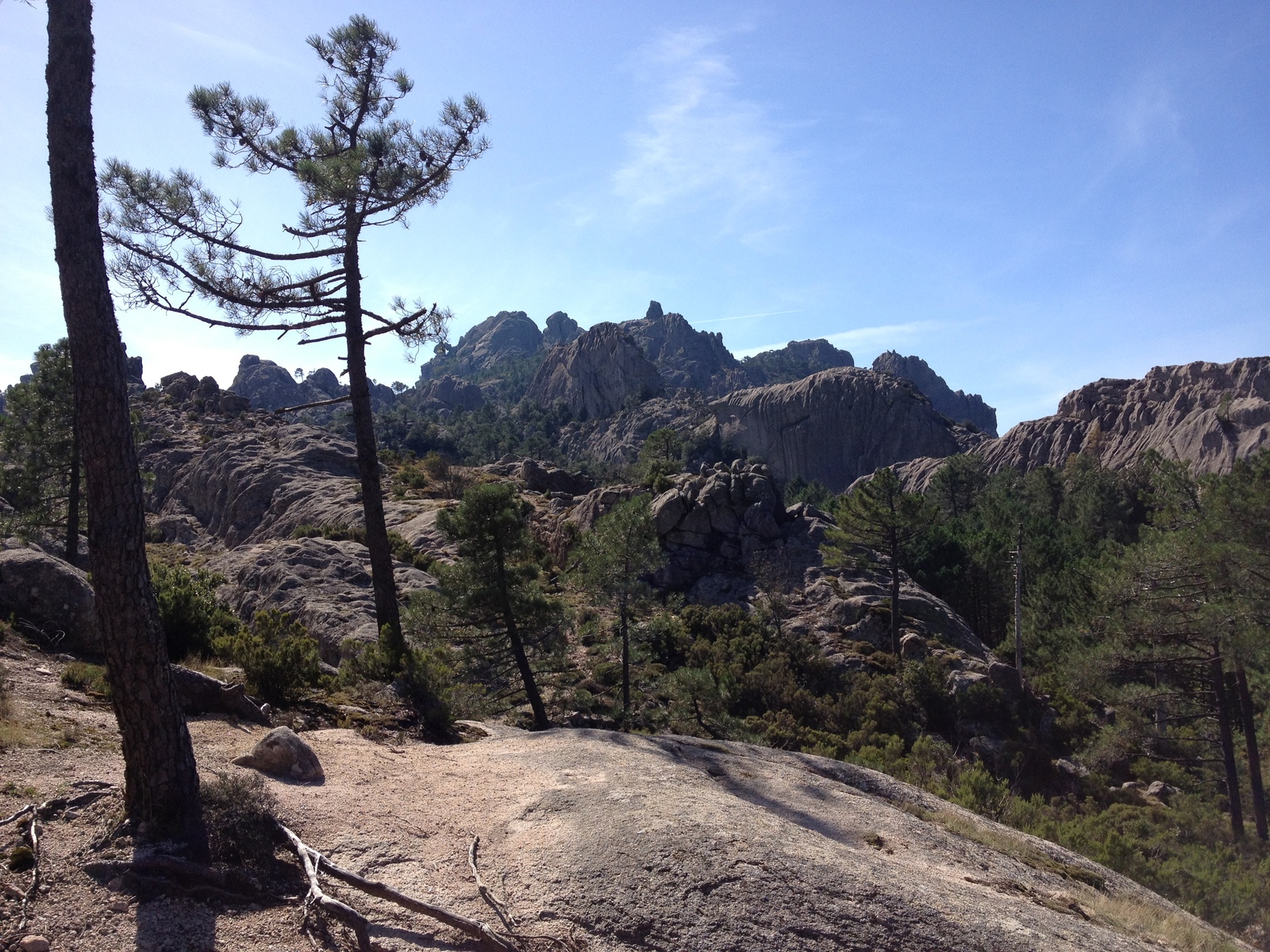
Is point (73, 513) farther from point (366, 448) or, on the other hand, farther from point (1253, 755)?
point (1253, 755)

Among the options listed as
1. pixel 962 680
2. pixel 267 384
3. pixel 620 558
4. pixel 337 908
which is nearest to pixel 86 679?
pixel 337 908

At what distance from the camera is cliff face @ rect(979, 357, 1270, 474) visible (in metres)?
Result: 63.1

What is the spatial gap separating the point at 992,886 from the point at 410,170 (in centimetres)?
1004

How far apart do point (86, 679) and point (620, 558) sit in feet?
36.5

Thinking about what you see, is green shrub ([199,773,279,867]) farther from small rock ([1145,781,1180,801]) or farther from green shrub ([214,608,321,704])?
small rock ([1145,781,1180,801])

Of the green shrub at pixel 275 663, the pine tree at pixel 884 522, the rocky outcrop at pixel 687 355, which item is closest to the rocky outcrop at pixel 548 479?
the pine tree at pixel 884 522

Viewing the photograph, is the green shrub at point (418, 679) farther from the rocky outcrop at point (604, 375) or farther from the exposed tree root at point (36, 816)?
the rocky outcrop at point (604, 375)

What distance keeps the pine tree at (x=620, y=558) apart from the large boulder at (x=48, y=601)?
10.0 metres

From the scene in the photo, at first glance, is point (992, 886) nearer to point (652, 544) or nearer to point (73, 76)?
point (73, 76)

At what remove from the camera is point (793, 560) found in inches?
1204

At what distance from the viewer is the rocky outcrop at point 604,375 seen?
125750 mm

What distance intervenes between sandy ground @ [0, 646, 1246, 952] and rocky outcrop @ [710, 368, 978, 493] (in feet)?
310

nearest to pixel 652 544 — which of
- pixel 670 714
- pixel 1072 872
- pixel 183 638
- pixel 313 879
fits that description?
pixel 670 714

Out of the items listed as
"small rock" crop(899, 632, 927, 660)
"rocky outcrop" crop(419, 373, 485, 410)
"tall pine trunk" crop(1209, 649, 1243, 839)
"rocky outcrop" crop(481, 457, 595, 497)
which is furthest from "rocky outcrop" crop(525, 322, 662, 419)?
"tall pine trunk" crop(1209, 649, 1243, 839)
